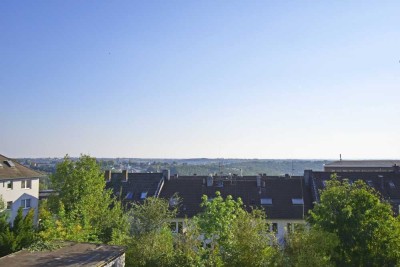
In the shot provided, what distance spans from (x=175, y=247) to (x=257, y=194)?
26444 mm

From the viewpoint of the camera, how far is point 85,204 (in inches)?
1225

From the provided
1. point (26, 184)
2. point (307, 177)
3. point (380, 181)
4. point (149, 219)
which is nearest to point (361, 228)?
point (149, 219)

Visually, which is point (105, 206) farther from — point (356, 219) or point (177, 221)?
point (356, 219)

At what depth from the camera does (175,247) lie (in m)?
20.7

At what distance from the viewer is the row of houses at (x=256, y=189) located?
4294 centimetres

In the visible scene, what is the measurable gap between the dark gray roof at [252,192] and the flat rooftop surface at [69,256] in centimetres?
2391

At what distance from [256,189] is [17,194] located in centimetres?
2801

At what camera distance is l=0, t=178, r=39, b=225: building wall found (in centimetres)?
4173

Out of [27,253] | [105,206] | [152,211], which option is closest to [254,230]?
[152,211]

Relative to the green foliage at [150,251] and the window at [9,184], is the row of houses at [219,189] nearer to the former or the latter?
the window at [9,184]

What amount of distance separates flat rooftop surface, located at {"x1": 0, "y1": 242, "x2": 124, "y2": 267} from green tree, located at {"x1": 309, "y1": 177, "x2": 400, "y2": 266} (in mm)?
10419

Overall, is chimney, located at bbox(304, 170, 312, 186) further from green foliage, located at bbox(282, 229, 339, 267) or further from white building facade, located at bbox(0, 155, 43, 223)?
white building facade, located at bbox(0, 155, 43, 223)

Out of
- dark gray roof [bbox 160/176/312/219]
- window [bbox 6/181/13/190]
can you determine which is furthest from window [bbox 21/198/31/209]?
dark gray roof [bbox 160/176/312/219]

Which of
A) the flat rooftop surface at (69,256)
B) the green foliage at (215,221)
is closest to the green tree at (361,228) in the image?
the green foliage at (215,221)
